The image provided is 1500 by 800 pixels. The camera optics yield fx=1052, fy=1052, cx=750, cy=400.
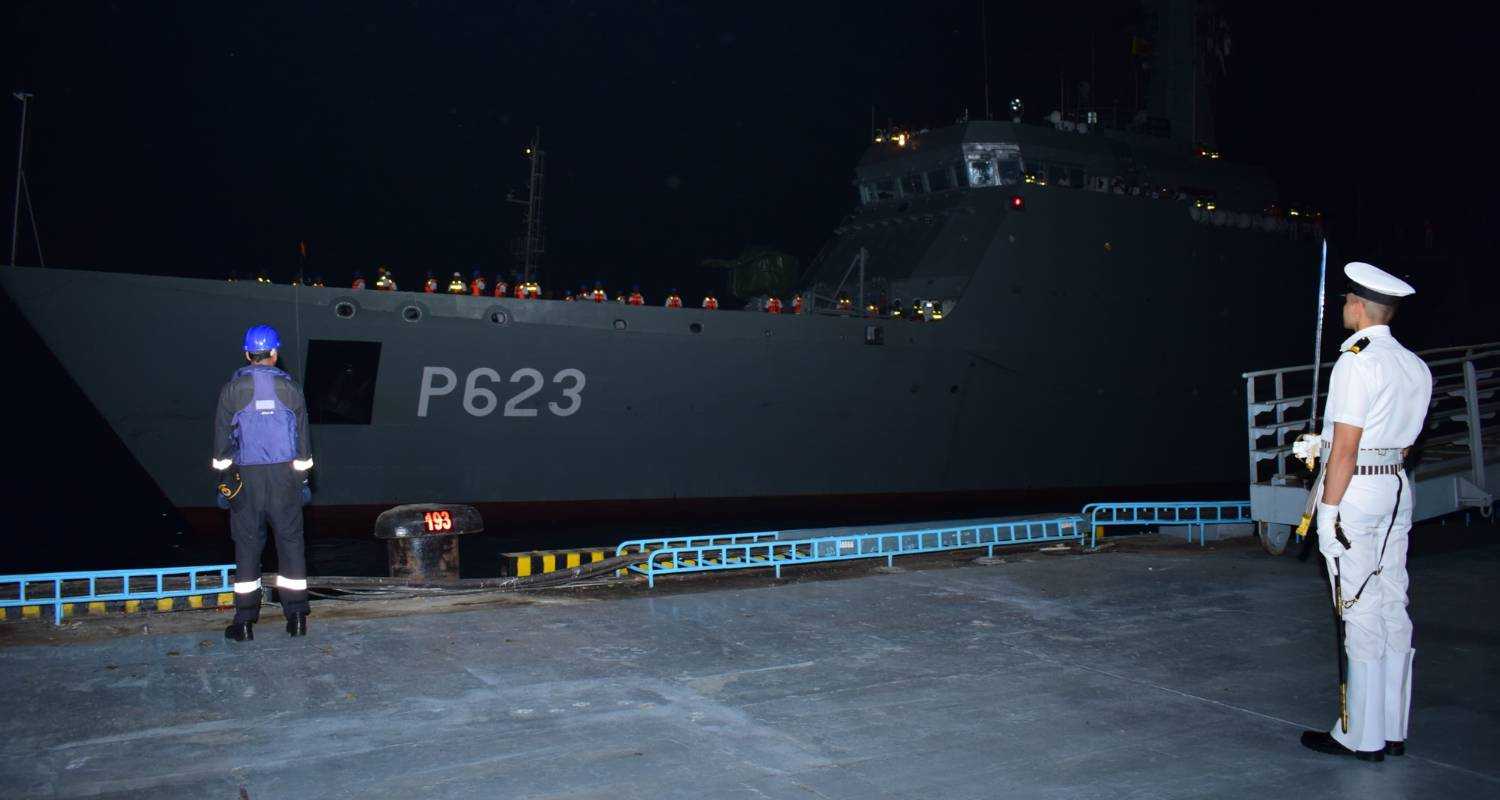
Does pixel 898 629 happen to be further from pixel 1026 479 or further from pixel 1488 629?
pixel 1026 479

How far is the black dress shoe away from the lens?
117 inches

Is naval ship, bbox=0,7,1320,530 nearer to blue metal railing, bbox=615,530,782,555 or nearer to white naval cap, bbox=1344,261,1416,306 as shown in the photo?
blue metal railing, bbox=615,530,782,555

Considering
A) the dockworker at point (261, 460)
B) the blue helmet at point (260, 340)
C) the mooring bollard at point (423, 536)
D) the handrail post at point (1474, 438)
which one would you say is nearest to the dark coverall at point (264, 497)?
the dockworker at point (261, 460)

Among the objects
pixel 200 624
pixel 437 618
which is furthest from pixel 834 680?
pixel 200 624

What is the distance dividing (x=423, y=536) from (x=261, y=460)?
5.18 ft

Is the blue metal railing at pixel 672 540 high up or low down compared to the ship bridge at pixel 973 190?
down

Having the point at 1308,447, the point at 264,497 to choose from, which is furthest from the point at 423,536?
the point at 1308,447

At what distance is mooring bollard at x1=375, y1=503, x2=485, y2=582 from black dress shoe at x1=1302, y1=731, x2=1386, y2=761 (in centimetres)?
435

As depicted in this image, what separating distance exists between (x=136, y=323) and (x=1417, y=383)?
565 inches

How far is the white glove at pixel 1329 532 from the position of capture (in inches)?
123

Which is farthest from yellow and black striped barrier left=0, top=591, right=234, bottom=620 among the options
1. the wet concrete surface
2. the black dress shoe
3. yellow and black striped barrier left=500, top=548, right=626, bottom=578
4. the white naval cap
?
the white naval cap

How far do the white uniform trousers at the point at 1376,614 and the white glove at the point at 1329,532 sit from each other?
3 cm

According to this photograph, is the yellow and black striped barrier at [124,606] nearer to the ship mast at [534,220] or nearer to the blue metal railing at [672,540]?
the blue metal railing at [672,540]

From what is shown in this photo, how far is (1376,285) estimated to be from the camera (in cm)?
319
